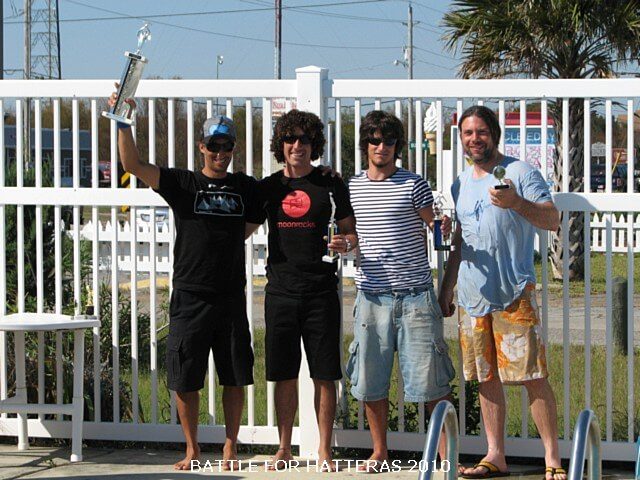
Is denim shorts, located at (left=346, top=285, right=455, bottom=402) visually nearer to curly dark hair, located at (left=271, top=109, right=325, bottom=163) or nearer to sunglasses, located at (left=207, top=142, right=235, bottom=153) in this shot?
curly dark hair, located at (left=271, top=109, right=325, bottom=163)

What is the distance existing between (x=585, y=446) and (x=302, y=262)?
7.97ft

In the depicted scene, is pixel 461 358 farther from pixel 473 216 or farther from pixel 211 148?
pixel 211 148

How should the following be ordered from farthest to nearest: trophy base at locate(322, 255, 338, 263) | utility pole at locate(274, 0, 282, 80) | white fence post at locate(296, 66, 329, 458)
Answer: utility pole at locate(274, 0, 282, 80), white fence post at locate(296, 66, 329, 458), trophy base at locate(322, 255, 338, 263)

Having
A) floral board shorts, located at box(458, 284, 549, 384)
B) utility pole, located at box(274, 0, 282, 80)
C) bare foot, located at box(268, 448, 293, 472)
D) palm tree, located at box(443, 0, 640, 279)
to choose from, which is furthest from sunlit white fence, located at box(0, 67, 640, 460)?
utility pole, located at box(274, 0, 282, 80)

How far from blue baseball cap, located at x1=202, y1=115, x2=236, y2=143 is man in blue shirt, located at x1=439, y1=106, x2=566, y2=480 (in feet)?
4.14

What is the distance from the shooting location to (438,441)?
416cm

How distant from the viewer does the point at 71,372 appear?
7.26 meters

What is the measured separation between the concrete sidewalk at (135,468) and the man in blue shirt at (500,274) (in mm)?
640

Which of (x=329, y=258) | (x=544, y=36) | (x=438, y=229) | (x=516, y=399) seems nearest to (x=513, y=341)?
(x=438, y=229)

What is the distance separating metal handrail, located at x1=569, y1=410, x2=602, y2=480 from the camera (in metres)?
3.97

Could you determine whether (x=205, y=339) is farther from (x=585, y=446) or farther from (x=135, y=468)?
(x=585, y=446)

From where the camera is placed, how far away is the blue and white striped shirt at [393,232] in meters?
Answer: 6.16

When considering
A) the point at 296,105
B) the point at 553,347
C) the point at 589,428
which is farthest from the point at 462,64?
the point at 589,428

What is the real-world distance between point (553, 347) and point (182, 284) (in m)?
6.04
